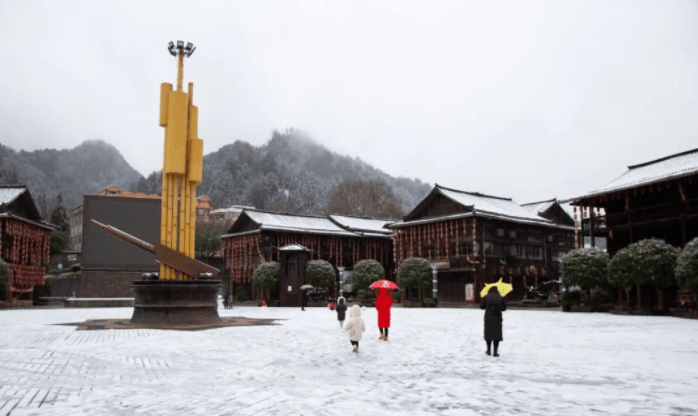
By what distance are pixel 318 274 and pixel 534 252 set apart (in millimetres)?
18277

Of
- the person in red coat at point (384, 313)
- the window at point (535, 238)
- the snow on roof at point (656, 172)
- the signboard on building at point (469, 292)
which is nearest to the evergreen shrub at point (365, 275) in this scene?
the signboard on building at point (469, 292)

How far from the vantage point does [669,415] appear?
20.2 feet

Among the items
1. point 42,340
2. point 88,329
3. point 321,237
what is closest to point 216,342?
point 42,340

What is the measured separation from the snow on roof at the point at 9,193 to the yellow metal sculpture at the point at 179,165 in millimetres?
26975

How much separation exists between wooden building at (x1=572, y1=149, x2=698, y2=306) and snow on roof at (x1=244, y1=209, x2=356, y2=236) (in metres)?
25.0

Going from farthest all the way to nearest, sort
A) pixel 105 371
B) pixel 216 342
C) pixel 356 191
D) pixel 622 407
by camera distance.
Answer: pixel 356 191 → pixel 216 342 → pixel 105 371 → pixel 622 407

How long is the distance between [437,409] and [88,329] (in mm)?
14211

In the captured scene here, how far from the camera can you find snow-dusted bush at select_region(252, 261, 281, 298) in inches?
1751

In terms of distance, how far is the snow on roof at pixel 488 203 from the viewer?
45.1 metres

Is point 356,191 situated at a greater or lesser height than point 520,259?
greater

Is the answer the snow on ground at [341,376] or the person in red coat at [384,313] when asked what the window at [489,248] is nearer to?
the snow on ground at [341,376]

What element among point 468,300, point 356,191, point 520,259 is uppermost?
point 356,191

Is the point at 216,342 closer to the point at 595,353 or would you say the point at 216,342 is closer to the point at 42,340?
the point at 42,340

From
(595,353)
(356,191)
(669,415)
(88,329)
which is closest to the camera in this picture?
(669,415)
